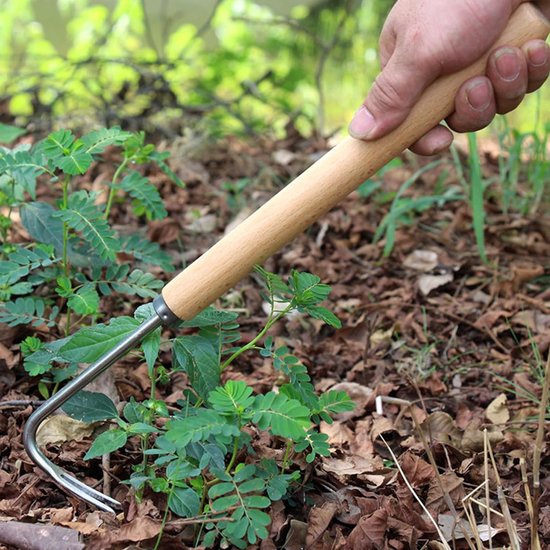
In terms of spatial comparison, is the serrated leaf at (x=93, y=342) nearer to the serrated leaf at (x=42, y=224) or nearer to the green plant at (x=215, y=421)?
the green plant at (x=215, y=421)

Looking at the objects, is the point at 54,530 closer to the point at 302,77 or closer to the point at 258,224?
the point at 258,224

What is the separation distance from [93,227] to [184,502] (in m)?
0.79

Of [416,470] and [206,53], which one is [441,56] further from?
[206,53]

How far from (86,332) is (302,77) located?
4482mm

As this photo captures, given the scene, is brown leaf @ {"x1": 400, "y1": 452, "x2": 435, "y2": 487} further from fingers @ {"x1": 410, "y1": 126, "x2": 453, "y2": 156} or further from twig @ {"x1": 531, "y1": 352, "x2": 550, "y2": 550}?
fingers @ {"x1": 410, "y1": 126, "x2": 453, "y2": 156}

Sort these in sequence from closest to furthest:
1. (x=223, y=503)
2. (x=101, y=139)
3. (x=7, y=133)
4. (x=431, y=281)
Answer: (x=223, y=503), (x=101, y=139), (x=7, y=133), (x=431, y=281)

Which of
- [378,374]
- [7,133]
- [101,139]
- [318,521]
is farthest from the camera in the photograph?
[7,133]

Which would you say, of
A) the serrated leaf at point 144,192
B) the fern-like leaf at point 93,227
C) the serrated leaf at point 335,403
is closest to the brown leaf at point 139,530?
the serrated leaf at point 335,403

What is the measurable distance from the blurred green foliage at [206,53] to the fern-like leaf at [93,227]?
94.3 inches

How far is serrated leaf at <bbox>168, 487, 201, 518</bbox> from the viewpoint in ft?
5.52

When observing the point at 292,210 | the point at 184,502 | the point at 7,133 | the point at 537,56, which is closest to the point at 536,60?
the point at 537,56

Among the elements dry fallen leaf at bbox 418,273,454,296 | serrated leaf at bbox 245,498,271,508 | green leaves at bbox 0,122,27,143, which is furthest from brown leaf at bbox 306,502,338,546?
green leaves at bbox 0,122,27,143

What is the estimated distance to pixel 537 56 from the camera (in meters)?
1.88

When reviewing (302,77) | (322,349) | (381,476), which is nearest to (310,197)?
(381,476)
